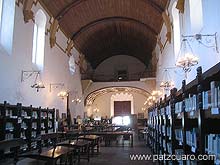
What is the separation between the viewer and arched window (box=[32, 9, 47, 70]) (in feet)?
39.9

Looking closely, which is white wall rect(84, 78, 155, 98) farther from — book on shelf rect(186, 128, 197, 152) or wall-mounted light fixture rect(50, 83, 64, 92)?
book on shelf rect(186, 128, 197, 152)

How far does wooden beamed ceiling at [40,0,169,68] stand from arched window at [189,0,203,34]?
3.65 m

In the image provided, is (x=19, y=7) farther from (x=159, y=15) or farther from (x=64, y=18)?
(x=159, y=15)

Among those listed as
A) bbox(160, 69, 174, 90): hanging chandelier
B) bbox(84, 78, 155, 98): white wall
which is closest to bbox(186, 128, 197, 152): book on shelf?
bbox(160, 69, 174, 90): hanging chandelier

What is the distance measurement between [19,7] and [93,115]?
18.8m

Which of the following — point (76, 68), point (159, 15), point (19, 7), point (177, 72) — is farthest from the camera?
point (76, 68)

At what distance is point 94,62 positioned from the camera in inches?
1013

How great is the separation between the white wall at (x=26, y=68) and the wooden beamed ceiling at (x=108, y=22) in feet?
4.31

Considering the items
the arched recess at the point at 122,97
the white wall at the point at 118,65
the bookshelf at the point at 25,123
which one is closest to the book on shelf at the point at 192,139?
the bookshelf at the point at 25,123

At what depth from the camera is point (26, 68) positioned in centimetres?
1049

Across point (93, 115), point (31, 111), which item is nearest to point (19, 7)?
point (31, 111)

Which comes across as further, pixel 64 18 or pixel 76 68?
pixel 76 68

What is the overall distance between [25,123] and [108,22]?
9.79 m

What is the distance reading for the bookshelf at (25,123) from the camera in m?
7.78
